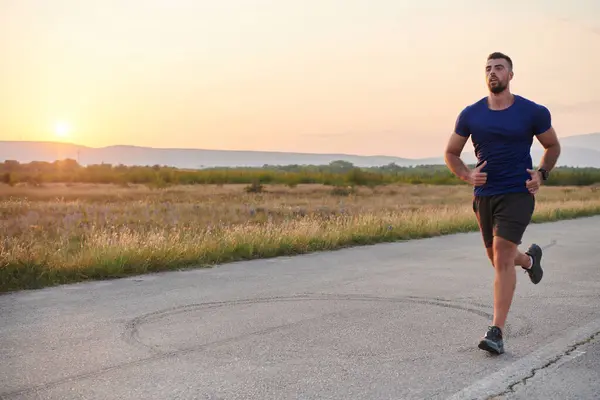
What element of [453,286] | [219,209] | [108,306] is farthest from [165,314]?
[219,209]

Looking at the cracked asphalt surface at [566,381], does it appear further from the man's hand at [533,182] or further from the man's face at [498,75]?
the man's face at [498,75]

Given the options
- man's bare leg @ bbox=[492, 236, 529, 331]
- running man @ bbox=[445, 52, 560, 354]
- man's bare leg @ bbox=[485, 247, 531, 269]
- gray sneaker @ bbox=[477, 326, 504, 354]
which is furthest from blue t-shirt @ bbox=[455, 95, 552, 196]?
gray sneaker @ bbox=[477, 326, 504, 354]

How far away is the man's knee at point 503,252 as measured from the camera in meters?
5.89

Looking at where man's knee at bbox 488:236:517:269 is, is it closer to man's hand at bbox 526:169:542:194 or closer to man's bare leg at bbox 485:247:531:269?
man's bare leg at bbox 485:247:531:269

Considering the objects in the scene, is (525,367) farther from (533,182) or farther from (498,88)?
(498,88)

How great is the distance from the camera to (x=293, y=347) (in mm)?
5844

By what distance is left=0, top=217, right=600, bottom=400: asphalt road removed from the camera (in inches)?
188

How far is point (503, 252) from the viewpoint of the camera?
19.4 ft

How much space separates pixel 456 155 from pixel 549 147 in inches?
29.7

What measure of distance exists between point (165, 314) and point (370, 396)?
3.20m

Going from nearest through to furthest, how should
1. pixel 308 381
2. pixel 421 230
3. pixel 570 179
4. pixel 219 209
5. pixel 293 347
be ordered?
1. pixel 308 381
2. pixel 293 347
3. pixel 421 230
4. pixel 219 209
5. pixel 570 179

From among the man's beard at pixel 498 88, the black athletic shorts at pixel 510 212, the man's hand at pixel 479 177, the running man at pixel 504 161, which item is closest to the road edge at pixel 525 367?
the running man at pixel 504 161

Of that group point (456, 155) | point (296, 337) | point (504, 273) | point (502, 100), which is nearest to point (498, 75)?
point (502, 100)

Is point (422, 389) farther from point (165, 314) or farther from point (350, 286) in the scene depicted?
point (350, 286)
